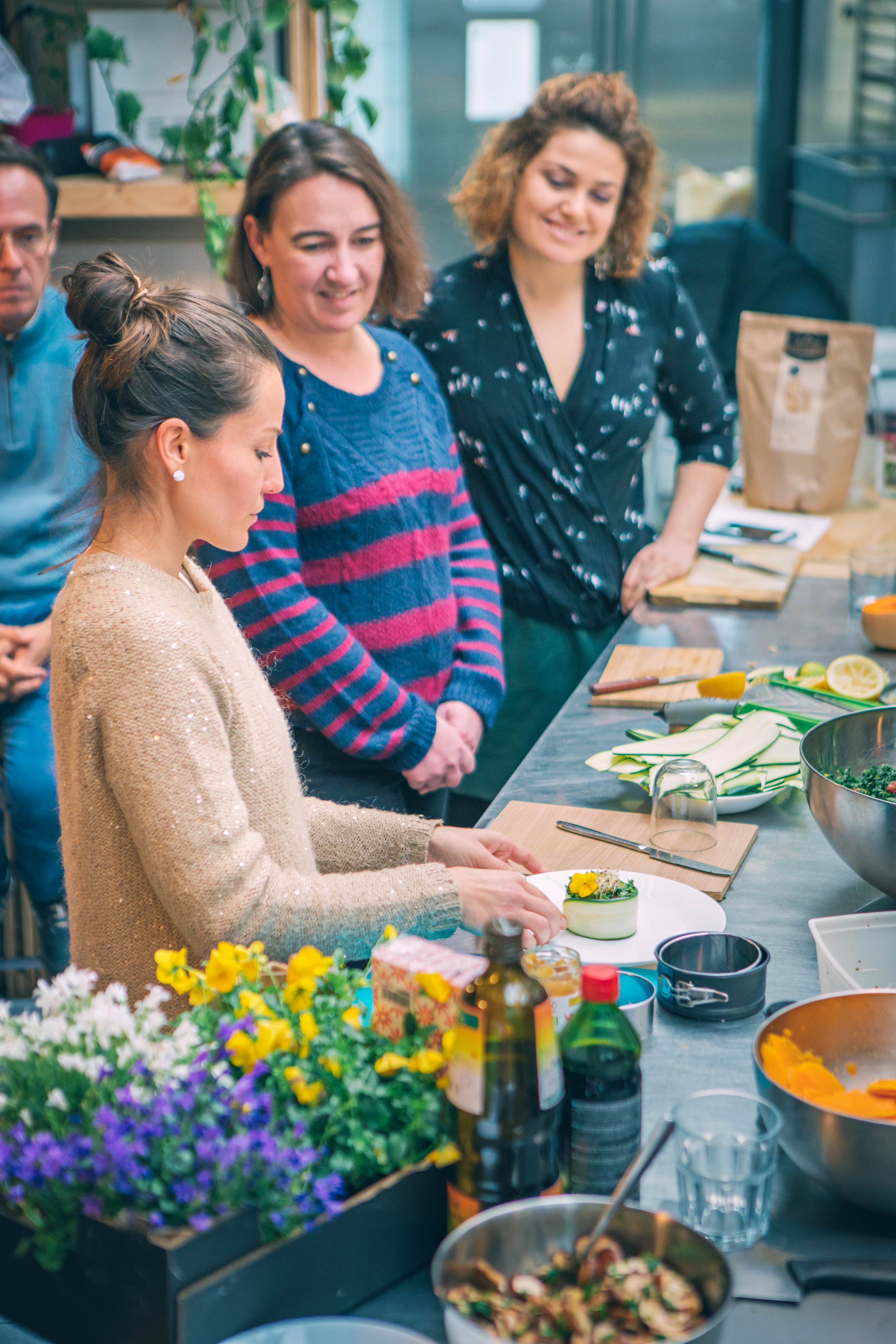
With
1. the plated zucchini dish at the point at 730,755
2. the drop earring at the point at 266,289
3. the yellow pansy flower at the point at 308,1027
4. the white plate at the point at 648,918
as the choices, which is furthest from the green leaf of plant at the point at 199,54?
the yellow pansy flower at the point at 308,1027

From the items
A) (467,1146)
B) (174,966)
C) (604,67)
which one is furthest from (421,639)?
(604,67)

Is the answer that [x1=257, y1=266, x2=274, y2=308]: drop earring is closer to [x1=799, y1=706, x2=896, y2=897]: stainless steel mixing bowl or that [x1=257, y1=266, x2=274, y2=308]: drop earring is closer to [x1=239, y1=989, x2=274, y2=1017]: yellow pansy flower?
[x1=799, y1=706, x2=896, y2=897]: stainless steel mixing bowl

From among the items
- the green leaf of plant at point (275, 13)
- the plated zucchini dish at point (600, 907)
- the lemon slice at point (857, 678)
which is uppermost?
the green leaf of plant at point (275, 13)

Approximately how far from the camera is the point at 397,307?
7.30ft

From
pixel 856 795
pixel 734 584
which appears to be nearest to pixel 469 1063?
pixel 856 795

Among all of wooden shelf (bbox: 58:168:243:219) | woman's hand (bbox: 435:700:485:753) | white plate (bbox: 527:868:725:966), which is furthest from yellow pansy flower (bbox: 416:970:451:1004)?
wooden shelf (bbox: 58:168:243:219)

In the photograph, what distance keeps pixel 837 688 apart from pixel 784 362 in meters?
1.26

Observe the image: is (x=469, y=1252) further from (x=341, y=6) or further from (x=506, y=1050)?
(x=341, y=6)

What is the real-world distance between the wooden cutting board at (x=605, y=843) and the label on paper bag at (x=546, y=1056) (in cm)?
61

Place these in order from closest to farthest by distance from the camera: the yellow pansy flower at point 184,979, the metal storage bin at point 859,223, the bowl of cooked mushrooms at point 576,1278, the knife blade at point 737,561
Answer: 1. the bowl of cooked mushrooms at point 576,1278
2. the yellow pansy flower at point 184,979
3. the knife blade at point 737,561
4. the metal storage bin at point 859,223

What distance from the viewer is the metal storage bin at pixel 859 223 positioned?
4555 mm

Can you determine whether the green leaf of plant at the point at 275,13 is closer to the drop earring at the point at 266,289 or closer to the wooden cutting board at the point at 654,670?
the drop earring at the point at 266,289

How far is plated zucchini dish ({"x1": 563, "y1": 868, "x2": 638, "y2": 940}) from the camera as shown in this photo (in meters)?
1.40

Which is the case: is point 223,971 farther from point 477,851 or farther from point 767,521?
point 767,521
